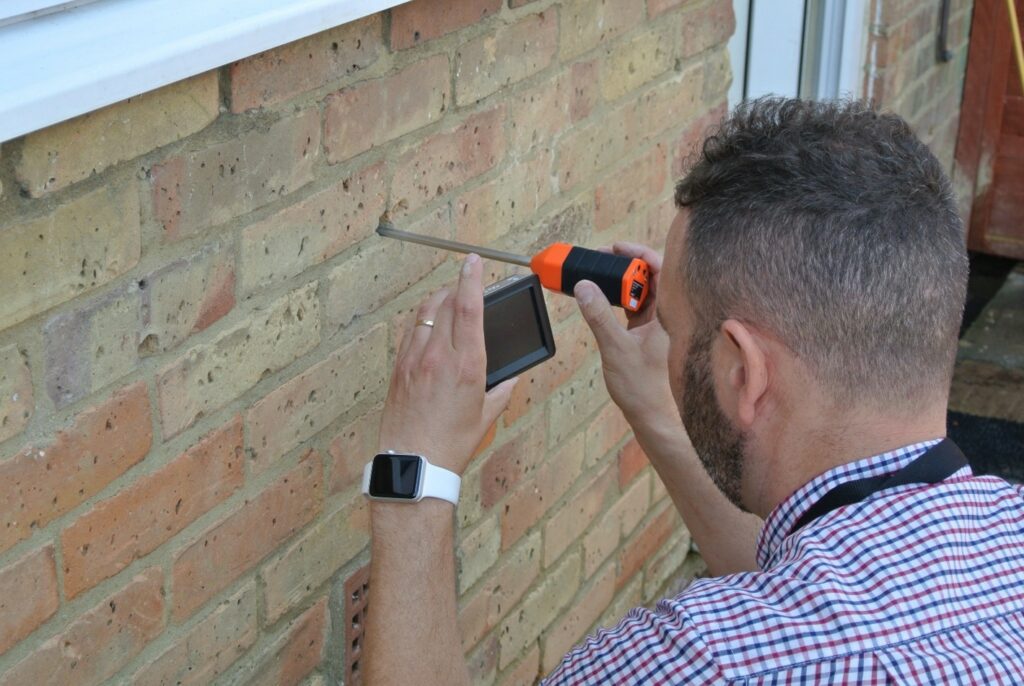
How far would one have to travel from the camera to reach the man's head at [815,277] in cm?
149

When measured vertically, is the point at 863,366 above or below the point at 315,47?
below

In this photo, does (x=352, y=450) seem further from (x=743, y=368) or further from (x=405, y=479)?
(x=743, y=368)

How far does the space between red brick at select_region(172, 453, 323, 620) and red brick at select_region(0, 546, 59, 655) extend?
0.20 meters

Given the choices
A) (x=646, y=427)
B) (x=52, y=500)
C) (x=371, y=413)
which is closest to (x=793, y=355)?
(x=646, y=427)

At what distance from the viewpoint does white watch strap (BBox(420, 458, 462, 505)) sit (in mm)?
1598

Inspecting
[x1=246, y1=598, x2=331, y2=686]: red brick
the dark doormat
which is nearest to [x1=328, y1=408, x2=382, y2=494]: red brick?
[x1=246, y1=598, x2=331, y2=686]: red brick

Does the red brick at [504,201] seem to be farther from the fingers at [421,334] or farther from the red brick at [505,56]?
the fingers at [421,334]

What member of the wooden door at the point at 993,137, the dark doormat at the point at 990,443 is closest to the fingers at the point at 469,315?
the dark doormat at the point at 990,443

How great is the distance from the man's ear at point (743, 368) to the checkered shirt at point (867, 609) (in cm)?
15

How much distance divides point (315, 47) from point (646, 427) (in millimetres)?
798

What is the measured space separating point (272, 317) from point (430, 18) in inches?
18.8

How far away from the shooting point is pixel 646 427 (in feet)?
6.68

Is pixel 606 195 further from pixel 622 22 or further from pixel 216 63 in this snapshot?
pixel 216 63

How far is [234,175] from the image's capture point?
1.53 metres
